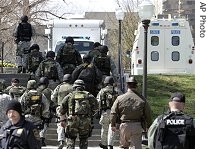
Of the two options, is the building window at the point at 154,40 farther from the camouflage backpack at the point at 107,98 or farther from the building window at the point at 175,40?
the camouflage backpack at the point at 107,98

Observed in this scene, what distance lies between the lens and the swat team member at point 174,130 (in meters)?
8.92

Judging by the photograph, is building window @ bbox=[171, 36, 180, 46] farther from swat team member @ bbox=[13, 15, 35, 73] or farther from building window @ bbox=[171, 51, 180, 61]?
swat team member @ bbox=[13, 15, 35, 73]

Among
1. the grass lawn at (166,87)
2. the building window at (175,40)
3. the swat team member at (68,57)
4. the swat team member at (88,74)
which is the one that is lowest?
the grass lawn at (166,87)

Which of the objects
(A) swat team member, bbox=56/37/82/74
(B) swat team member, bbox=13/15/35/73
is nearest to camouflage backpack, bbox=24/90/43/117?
(A) swat team member, bbox=56/37/82/74

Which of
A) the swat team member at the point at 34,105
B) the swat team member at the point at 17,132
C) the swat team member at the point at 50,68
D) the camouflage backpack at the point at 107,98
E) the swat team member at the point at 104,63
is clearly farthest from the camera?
the swat team member at the point at 104,63

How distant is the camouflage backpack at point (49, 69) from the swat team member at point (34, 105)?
145 inches

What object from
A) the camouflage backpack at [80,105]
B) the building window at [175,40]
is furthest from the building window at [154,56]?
the camouflage backpack at [80,105]

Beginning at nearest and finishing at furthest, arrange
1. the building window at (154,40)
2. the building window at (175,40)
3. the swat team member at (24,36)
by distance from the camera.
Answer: the swat team member at (24,36), the building window at (175,40), the building window at (154,40)

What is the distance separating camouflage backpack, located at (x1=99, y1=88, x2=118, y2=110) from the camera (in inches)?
622

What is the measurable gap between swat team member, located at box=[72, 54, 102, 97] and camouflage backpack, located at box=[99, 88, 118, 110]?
2.11 m

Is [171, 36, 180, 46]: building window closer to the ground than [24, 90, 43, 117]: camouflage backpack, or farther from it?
farther from it

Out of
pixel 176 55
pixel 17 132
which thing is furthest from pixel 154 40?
pixel 17 132

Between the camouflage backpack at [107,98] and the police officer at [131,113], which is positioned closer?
the police officer at [131,113]

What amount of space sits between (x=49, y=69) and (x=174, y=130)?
10.4m
